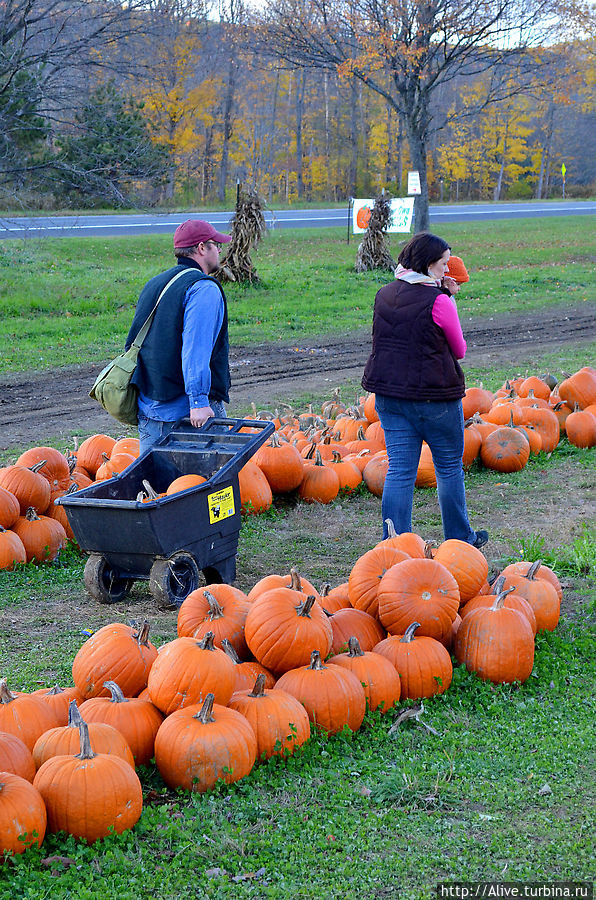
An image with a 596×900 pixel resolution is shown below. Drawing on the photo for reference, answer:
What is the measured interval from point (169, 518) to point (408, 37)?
2175cm

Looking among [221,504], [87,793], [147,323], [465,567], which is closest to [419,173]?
[147,323]

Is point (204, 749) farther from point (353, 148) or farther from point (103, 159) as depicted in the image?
point (353, 148)

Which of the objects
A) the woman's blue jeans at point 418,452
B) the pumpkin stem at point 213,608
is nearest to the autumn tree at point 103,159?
the woman's blue jeans at point 418,452

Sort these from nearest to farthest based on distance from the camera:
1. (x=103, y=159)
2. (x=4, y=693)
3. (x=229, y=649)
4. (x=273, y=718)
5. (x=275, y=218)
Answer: (x=4, y=693) < (x=273, y=718) < (x=229, y=649) < (x=103, y=159) < (x=275, y=218)

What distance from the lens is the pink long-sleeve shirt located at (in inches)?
199

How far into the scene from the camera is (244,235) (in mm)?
17969

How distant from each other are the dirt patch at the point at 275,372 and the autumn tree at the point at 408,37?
386 inches

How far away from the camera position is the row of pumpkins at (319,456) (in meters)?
5.93

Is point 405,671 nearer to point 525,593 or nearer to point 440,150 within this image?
point 525,593

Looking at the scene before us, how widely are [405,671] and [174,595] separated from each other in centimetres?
163

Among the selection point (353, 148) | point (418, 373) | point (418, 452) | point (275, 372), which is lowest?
point (275, 372)

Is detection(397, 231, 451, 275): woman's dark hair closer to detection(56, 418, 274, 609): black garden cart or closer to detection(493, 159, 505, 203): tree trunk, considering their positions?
detection(56, 418, 274, 609): black garden cart

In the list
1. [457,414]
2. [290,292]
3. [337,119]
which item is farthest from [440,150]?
[457,414]

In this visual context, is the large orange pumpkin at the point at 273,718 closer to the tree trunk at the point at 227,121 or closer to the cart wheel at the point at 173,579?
the cart wheel at the point at 173,579
